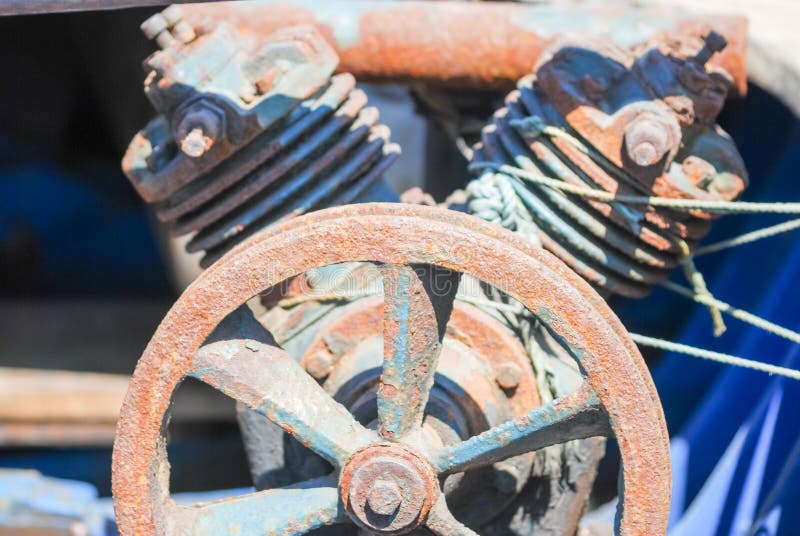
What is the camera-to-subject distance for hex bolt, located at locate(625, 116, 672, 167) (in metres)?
1.26

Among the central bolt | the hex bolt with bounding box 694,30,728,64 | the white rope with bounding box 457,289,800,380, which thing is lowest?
the central bolt

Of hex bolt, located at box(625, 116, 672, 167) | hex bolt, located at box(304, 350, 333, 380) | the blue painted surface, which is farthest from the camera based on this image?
the blue painted surface

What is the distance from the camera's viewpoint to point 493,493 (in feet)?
4.40

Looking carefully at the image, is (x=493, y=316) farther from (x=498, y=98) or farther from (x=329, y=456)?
(x=498, y=98)

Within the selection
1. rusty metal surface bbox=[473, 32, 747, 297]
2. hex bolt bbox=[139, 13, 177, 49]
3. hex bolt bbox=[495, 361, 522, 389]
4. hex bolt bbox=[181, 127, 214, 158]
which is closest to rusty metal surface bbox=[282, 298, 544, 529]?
hex bolt bbox=[495, 361, 522, 389]

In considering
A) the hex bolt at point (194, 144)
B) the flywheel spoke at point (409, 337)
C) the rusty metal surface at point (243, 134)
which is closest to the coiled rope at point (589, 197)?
the rusty metal surface at point (243, 134)

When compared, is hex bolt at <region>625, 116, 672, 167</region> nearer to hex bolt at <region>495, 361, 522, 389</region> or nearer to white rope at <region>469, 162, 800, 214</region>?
white rope at <region>469, 162, 800, 214</region>

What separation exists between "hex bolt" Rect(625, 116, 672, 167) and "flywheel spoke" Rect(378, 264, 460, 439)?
33 centimetres

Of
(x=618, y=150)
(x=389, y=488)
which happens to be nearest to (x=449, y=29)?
(x=618, y=150)

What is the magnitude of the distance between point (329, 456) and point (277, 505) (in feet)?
0.30

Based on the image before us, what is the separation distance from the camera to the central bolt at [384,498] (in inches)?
41.2

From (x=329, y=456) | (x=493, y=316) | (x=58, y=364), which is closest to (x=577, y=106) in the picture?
(x=493, y=316)

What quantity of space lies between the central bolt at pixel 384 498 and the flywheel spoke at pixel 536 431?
61 mm

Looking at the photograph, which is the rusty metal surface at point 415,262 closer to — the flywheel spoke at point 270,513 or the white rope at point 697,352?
the flywheel spoke at point 270,513
